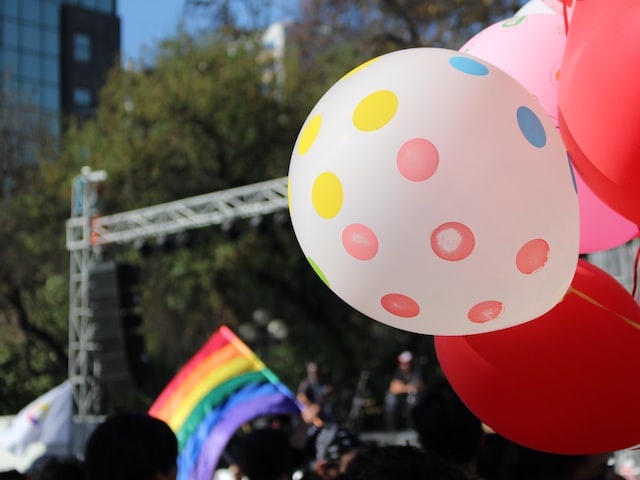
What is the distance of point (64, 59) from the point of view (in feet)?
136

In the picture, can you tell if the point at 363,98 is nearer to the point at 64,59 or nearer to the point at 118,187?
the point at 118,187

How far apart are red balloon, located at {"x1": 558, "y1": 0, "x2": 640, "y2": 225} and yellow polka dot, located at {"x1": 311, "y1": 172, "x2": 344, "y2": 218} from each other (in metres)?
0.55

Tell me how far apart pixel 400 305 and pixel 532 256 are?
317mm

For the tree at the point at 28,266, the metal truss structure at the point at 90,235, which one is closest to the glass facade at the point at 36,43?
the tree at the point at 28,266

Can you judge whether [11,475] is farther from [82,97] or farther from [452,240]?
[82,97]

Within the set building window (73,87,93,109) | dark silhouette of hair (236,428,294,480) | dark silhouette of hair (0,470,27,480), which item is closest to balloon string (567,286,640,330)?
dark silhouette of hair (236,428,294,480)

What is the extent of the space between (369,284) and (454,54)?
572 millimetres

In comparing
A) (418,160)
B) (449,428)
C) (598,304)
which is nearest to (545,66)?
(598,304)

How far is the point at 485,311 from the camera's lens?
202 centimetres

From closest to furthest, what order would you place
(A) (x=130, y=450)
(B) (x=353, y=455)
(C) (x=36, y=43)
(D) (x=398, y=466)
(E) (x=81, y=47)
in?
(D) (x=398, y=466) → (A) (x=130, y=450) → (B) (x=353, y=455) → (C) (x=36, y=43) → (E) (x=81, y=47)

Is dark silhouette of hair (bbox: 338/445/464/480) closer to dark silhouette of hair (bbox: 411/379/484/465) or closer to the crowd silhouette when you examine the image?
the crowd silhouette

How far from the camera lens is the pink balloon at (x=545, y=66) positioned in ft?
8.17

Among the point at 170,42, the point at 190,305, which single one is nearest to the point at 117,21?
the point at 170,42

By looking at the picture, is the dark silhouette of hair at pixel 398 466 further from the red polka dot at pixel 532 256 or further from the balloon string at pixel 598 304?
the balloon string at pixel 598 304
